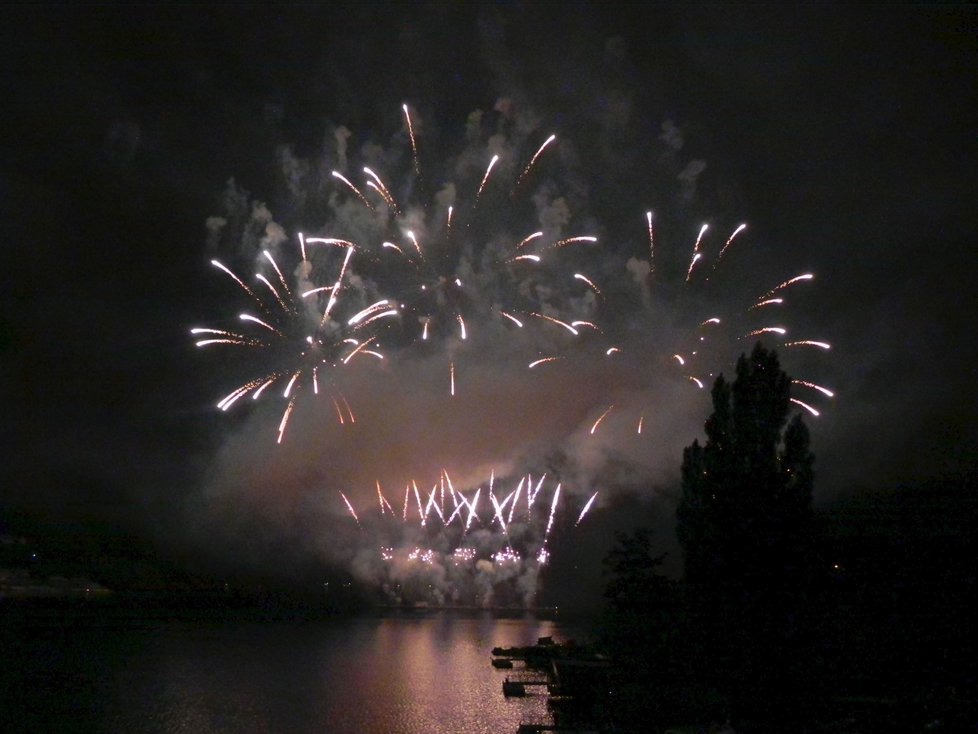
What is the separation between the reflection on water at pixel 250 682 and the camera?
2361 cm

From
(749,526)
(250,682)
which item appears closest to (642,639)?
(749,526)

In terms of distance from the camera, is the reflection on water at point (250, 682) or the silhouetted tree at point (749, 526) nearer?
the silhouetted tree at point (749, 526)

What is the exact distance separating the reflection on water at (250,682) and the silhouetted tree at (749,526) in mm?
6607

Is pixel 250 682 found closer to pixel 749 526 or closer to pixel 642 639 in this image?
pixel 642 639

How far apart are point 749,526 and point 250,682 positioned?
823 inches

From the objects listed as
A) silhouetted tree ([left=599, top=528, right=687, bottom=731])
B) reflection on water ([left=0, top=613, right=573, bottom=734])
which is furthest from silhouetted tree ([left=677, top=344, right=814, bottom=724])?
reflection on water ([left=0, top=613, right=573, bottom=734])

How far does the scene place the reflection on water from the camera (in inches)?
930

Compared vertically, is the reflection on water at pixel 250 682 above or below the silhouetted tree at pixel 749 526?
below

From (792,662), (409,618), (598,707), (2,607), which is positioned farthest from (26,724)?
(409,618)

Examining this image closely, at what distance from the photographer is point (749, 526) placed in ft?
65.2

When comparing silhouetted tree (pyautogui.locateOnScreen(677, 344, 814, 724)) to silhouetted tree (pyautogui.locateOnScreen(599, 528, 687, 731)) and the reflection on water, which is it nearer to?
silhouetted tree (pyautogui.locateOnScreen(599, 528, 687, 731))

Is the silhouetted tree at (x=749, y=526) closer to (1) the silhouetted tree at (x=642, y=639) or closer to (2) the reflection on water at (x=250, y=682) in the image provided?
(1) the silhouetted tree at (x=642, y=639)

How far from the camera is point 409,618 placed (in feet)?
265

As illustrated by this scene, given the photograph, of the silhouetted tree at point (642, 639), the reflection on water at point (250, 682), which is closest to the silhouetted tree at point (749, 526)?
the silhouetted tree at point (642, 639)
